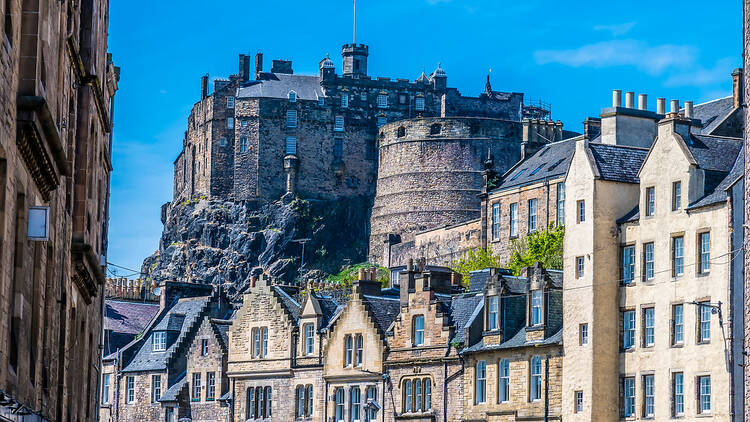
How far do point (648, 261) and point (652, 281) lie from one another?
2.82 feet

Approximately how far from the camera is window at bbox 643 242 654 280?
2192 inches

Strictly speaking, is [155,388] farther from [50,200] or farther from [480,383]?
[50,200]

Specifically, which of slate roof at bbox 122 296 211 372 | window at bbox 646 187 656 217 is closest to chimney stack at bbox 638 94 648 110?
slate roof at bbox 122 296 211 372

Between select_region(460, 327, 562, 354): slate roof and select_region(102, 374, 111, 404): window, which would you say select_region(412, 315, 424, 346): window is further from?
select_region(102, 374, 111, 404): window

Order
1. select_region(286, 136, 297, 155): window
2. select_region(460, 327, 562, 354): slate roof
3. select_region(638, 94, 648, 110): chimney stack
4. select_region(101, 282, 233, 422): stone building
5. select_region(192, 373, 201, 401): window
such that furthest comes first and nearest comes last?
select_region(286, 136, 297, 155): window, select_region(638, 94, 648, 110): chimney stack, select_region(192, 373, 201, 401): window, select_region(101, 282, 233, 422): stone building, select_region(460, 327, 562, 354): slate roof

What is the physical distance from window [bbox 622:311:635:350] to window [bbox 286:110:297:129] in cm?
9134

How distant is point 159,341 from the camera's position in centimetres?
8825

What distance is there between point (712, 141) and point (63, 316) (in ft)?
103

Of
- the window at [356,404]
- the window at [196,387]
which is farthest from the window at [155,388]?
the window at [356,404]

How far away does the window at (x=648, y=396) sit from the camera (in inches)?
2167

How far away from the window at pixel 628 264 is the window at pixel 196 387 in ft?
103

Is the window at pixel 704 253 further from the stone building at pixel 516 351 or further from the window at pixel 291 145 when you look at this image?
the window at pixel 291 145

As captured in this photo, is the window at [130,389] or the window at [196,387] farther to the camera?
the window at [130,389]

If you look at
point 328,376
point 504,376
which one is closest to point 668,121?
point 504,376
